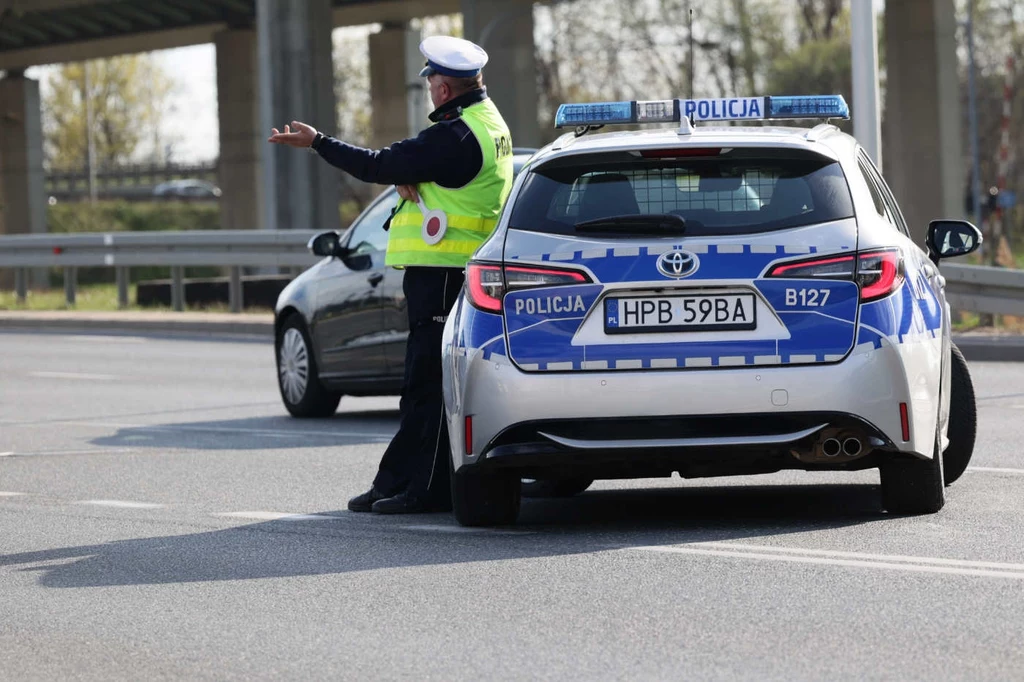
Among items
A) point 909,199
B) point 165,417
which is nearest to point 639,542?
point 165,417

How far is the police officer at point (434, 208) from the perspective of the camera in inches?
333

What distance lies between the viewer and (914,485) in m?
7.78

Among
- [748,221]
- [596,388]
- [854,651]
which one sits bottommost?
[854,651]

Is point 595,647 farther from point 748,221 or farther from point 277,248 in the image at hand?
point 277,248

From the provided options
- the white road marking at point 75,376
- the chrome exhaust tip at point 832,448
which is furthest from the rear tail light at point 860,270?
the white road marking at point 75,376

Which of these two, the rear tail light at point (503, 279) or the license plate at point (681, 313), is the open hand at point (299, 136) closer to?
the rear tail light at point (503, 279)

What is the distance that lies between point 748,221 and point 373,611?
2094 mm

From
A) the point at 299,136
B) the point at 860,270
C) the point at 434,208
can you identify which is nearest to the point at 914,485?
the point at 860,270

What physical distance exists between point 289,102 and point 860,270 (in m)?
25.6

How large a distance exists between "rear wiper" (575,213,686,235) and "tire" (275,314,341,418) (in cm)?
661

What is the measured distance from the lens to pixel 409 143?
27.7ft

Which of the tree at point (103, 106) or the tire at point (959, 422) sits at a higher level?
the tree at point (103, 106)

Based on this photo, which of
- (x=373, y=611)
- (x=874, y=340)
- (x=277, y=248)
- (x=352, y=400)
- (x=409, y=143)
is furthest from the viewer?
(x=277, y=248)

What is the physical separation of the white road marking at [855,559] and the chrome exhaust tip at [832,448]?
0.42 metres
